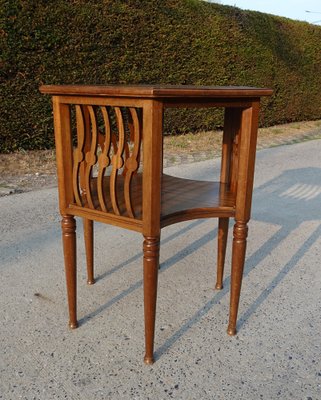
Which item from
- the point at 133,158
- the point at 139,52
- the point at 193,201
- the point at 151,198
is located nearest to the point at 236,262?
the point at 193,201

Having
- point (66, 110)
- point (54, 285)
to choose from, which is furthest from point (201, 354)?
point (66, 110)

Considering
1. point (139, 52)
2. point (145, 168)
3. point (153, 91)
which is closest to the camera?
point (153, 91)

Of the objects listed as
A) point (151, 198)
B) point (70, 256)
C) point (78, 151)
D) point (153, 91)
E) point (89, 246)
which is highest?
point (153, 91)

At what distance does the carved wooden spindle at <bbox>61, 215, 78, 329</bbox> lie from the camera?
185 cm

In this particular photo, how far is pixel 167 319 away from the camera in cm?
202

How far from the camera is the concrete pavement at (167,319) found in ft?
5.25

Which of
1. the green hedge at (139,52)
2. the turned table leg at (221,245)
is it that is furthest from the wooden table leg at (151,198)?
the green hedge at (139,52)

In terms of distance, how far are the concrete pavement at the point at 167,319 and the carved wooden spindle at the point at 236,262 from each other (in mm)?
82

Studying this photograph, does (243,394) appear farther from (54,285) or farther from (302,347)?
(54,285)

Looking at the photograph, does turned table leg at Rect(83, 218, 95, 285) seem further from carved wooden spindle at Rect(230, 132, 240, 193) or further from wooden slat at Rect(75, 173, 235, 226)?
carved wooden spindle at Rect(230, 132, 240, 193)

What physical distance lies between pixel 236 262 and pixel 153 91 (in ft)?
2.78

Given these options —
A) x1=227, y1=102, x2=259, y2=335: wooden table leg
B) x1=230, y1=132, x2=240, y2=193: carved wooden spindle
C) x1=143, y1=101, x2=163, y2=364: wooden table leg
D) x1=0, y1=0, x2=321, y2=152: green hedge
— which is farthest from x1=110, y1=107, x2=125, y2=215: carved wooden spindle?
x1=0, y1=0, x2=321, y2=152: green hedge

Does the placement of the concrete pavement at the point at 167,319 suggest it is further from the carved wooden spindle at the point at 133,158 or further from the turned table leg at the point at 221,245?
the carved wooden spindle at the point at 133,158

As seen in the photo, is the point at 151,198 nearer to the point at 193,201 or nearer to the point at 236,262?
the point at 193,201
